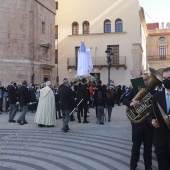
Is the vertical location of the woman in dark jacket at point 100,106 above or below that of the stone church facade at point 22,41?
below

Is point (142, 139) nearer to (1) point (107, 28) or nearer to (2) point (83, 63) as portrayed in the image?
(2) point (83, 63)

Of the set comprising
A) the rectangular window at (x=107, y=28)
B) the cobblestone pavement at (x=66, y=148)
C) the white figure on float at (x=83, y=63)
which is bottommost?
the cobblestone pavement at (x=66, y=148)

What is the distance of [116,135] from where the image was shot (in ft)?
31.4

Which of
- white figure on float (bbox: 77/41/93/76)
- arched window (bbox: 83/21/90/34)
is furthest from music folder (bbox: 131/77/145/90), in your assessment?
arched window (bbox: 83/21/90/34)

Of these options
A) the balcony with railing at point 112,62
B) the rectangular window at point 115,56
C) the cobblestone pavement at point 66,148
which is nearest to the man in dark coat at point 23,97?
the cobblestone pavement at point 66,148

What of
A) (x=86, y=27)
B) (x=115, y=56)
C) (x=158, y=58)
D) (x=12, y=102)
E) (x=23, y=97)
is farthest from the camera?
(x=158, y=58)

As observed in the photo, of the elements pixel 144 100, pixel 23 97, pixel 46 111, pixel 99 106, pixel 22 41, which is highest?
pixel 22 41

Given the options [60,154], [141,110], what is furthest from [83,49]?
[141,110]

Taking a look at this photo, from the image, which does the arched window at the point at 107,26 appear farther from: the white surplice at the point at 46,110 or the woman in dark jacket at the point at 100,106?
the white surplice at the point at 46,110

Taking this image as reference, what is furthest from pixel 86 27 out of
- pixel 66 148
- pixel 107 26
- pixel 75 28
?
pixel 66 148

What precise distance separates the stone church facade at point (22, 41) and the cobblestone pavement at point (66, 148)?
10.8 m

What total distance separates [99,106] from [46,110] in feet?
7.37

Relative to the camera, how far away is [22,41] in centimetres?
2175

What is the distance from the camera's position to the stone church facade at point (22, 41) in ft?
69.1
